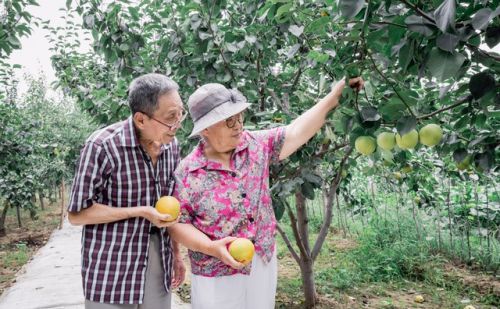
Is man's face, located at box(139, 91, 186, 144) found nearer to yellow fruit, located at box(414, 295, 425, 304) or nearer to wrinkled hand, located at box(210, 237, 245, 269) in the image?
wrinkled hand, located at box(210, 237, 245, 269)

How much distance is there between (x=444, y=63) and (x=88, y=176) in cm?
114

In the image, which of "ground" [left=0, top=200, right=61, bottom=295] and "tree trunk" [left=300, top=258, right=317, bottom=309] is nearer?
"tree trunk" [left=300, top=258, right=317, bottom=309]

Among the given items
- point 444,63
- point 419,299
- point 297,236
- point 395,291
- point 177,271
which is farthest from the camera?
point 395,291

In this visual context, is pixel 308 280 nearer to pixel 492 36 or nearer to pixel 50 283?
pixel 50 283

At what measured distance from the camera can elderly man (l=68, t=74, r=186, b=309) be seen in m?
1.50

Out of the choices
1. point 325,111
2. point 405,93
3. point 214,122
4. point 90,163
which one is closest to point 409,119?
point 405,93

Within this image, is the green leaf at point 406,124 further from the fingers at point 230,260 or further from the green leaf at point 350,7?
the fingers at point 230,260

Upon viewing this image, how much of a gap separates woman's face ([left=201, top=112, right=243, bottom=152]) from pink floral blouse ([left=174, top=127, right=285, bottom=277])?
5cm

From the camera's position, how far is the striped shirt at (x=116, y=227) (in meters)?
1.52

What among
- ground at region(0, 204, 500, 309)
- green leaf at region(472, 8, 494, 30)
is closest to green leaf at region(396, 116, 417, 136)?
green leaf at region(472, 8, 494, 30)

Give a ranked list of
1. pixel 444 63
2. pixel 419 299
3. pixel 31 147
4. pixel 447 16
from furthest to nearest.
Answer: pixel 31 147 → pixel 419 299 → pixel 444 63 → pixel 447 16

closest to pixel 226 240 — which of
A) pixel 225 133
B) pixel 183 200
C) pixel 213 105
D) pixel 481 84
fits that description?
pixel 183 200

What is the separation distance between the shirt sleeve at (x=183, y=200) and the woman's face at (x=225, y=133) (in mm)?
188

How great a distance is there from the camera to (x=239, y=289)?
1655 mm
